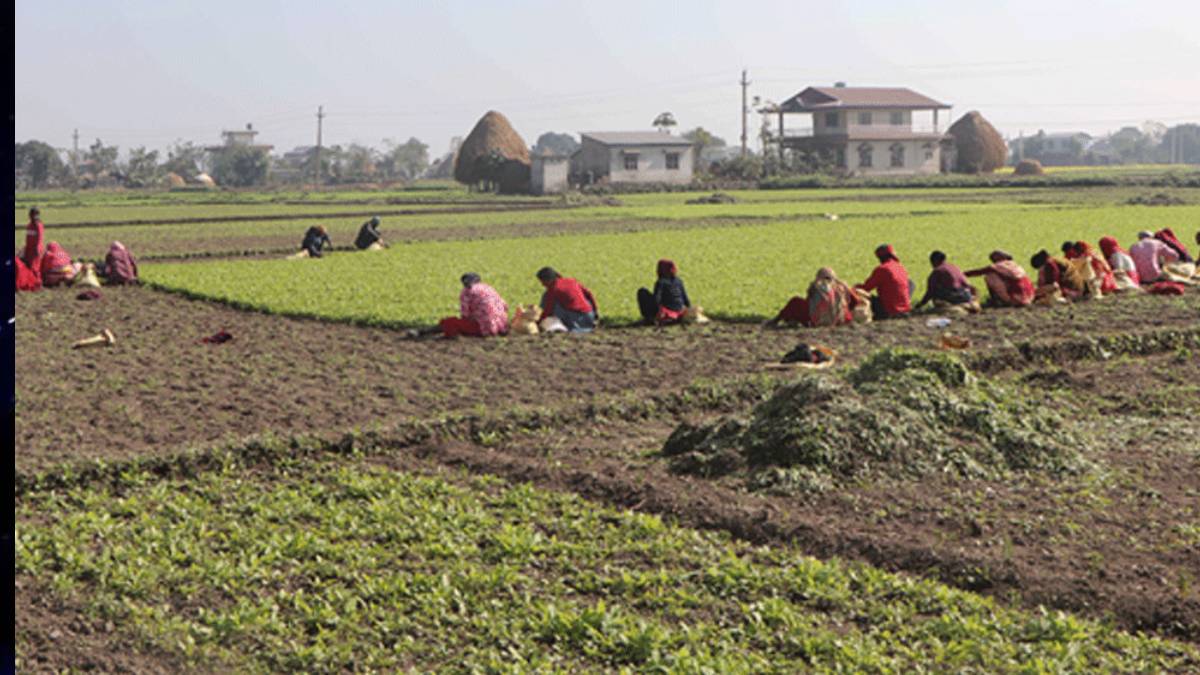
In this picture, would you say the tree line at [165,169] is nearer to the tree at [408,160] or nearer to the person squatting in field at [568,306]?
the tree at [408,160]

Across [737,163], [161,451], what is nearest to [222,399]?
[161,451]

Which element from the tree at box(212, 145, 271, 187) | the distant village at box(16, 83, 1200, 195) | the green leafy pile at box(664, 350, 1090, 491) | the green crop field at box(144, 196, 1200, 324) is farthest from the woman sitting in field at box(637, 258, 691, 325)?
the tree at box(212, 145, 271, 187)

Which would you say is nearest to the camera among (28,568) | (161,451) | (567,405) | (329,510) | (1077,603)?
(1077,603)

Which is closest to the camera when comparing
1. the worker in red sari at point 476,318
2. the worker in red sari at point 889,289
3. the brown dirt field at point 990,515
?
the brown dirt field at point 990,515

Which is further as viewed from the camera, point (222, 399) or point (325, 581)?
point (222, 399)

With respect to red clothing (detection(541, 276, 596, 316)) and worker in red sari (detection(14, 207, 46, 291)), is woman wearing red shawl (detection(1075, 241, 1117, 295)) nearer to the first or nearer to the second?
red clothing (detection(541, 276, 596, 316))

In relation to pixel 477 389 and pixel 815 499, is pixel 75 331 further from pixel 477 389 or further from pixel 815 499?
pixel 815 499

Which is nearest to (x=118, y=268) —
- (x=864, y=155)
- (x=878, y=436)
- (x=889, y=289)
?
(x=889, y=289)

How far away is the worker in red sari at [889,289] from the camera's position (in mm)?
19672

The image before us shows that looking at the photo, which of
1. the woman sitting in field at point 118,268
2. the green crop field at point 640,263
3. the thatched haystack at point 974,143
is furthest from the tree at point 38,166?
the woman sitting in field at point 118,268

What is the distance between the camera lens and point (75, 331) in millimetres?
20578

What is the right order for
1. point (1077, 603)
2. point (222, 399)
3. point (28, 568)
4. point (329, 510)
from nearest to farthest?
point (1077, 603) → point (28, 568) → point (329, 510) → point (222, 399)

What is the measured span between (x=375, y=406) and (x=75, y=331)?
27.3 ft

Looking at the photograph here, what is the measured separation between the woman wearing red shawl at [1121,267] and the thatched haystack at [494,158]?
62480 millimetres
